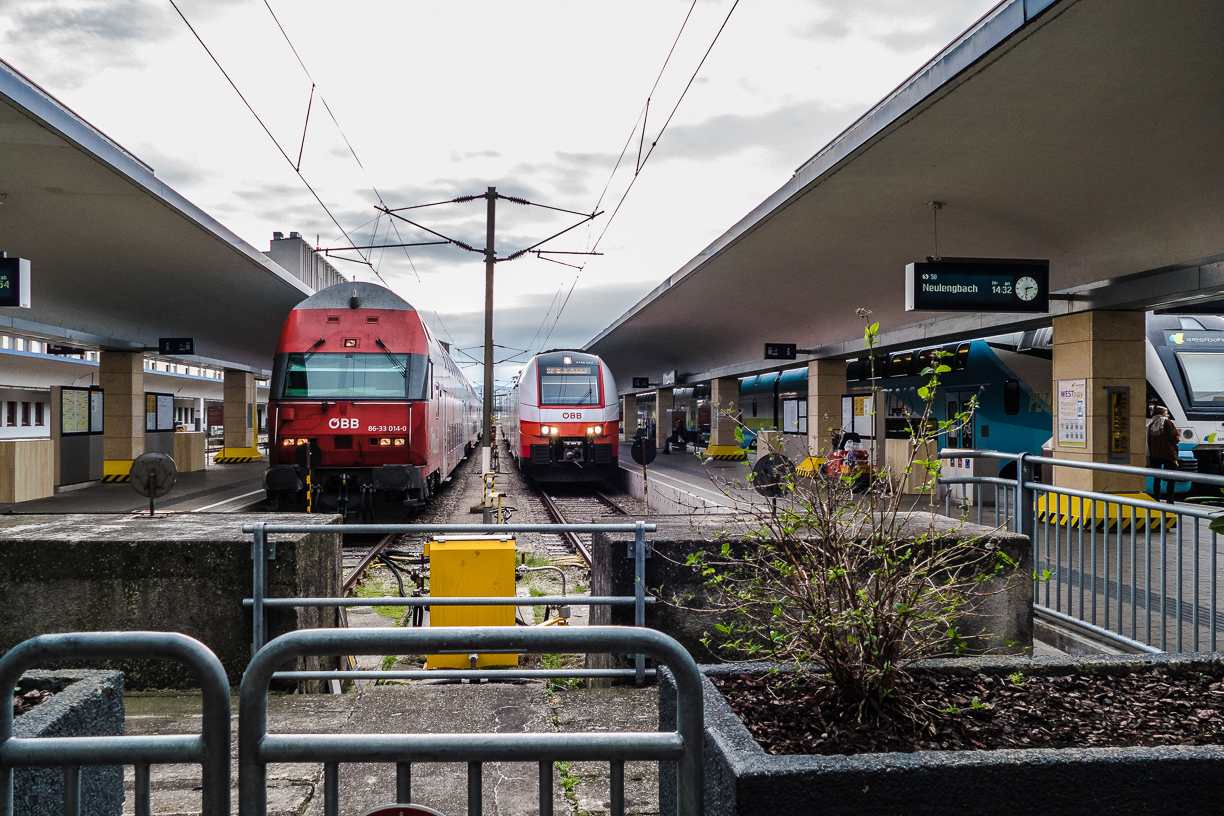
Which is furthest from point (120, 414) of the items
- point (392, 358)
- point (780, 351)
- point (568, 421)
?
point (780, 351)

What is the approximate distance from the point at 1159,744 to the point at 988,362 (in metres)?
15.5

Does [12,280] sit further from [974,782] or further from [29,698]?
[974,782]

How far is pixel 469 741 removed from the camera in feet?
5.83

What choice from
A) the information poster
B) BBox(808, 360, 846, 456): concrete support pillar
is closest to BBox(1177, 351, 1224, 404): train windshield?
the information poster

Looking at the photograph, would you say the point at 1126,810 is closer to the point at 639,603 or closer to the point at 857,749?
the point at 857,749

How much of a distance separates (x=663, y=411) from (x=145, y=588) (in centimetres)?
3835

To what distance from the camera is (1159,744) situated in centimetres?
231

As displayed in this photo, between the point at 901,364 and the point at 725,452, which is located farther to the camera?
the point at 725,452

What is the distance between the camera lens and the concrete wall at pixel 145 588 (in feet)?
14.5

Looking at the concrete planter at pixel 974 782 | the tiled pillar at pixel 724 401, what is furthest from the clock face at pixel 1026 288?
the tiled pillar at pixel 724 401

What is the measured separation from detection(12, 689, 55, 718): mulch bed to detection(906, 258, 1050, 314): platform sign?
33.1 ft

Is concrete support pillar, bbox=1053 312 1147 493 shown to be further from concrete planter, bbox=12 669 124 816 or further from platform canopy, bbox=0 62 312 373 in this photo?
platform canopy, bbox=0 62 312 373

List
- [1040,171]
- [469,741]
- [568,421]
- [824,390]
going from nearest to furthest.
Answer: [469,741] → [1040,171] → [568,421] → [824,390]

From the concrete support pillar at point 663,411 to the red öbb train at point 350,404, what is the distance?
2984 centimetres
